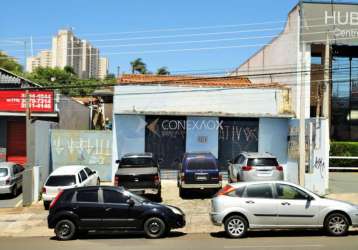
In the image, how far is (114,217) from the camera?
49.0 ft

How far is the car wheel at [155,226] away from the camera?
14836 millimetres

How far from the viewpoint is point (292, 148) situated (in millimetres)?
26547

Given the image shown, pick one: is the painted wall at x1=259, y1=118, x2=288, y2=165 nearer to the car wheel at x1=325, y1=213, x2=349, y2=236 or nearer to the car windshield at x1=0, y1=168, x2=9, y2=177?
the car windshield at x1=0, y1=168, x2=9, y2=177

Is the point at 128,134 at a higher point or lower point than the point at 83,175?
higher

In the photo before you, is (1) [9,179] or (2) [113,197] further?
(1) [9,179]

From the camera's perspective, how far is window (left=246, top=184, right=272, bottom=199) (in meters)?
14.8

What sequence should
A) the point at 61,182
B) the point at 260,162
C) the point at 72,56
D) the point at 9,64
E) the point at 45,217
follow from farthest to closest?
1. the point at 9,64
2. the point at 72,56
3. the point at 260,162
4. the point at 61,182
5. the point at 45,217

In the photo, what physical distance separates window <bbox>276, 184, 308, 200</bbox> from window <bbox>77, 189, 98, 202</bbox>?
4995 millimetres

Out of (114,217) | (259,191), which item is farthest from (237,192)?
(114,217)

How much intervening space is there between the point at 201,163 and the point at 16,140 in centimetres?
1321

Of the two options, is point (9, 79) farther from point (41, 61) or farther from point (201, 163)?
point (41, 61)

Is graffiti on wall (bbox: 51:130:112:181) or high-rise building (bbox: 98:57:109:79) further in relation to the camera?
high-rise building (bbox: 98:57:109:79)

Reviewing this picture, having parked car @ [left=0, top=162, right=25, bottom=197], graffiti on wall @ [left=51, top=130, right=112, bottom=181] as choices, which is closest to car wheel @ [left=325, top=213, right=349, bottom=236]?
parked car @ [left=0, top=162, right=25, bottom=197]

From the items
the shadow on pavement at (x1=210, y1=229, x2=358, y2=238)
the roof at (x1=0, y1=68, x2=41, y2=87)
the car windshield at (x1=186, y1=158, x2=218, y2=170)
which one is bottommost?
the shadow on pavement at (x1=210, y1=229, x2=358, y2=238)
